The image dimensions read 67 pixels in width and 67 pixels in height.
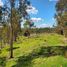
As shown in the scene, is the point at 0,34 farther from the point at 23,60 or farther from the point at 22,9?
the point at 23,60

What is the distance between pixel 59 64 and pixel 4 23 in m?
14.5

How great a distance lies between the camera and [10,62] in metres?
31.5

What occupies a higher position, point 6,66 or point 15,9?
point 15,9

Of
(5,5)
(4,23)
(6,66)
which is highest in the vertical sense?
(5,5)

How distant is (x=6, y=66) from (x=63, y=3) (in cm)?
1376

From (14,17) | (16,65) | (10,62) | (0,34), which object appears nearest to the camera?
(16,65)

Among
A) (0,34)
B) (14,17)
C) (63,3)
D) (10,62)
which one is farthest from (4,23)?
(0,34)

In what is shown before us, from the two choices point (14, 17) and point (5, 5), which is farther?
point (14, 17)

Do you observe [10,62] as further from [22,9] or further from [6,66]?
[22,9]

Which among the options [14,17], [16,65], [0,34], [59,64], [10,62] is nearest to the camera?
[59,64]

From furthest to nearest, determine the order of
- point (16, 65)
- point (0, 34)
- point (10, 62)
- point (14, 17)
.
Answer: point (0, 34) < point (14, 17) < point (10, 62) < point (16, 65)

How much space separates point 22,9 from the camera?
35.3 metres

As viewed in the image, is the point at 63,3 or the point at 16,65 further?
the point at 63,3

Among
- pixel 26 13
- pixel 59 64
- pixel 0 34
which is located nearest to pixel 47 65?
pixel 59 64
